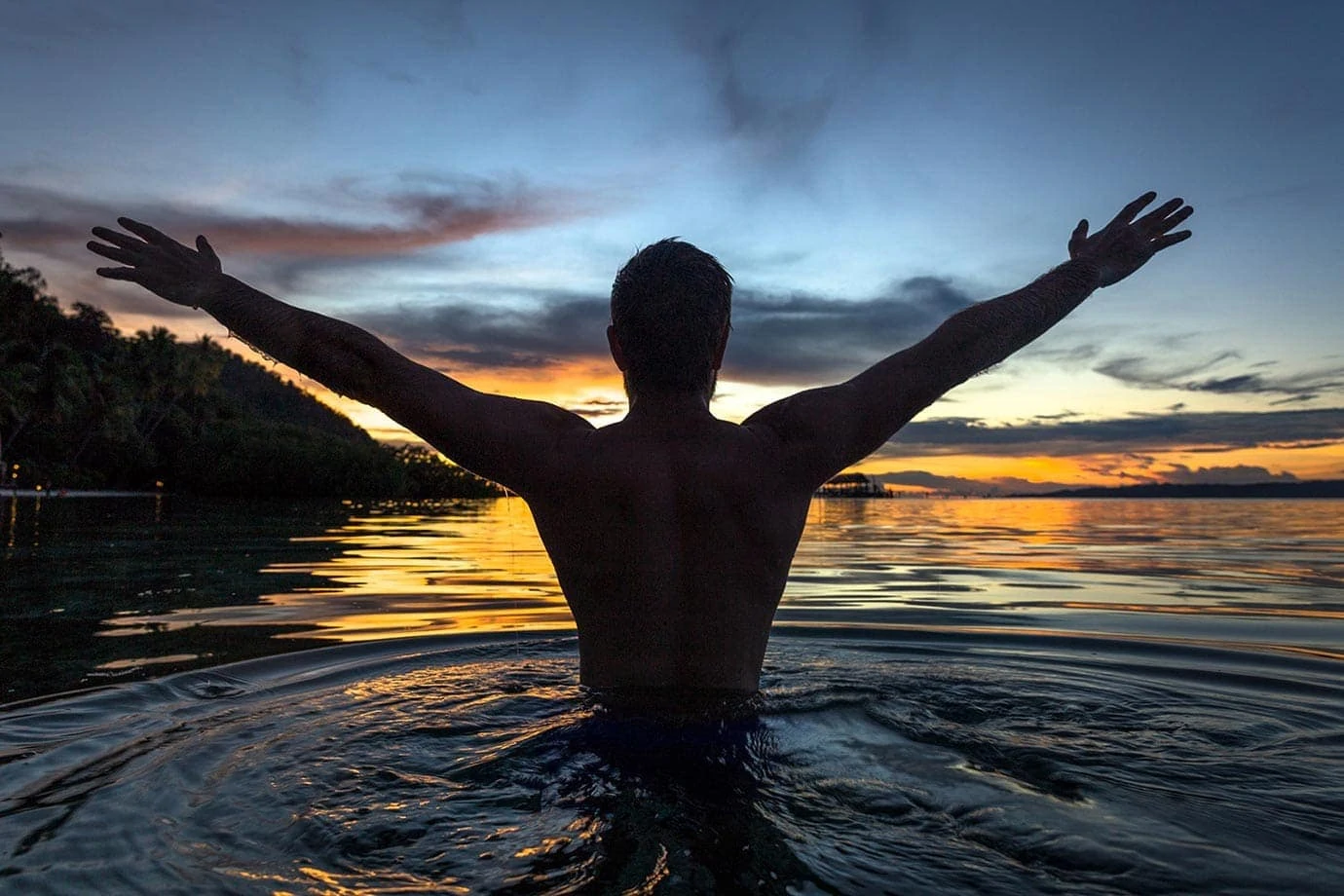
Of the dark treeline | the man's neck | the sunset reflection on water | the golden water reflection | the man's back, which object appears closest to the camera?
the man's back

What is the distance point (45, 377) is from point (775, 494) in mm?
63682

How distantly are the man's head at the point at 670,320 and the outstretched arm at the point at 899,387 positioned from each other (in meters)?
0.31

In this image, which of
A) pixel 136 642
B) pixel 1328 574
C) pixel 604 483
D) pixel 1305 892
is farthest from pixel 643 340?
pixel 1328 574

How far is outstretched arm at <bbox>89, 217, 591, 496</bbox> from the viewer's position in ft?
9.05

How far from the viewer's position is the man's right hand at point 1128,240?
3.76 metres

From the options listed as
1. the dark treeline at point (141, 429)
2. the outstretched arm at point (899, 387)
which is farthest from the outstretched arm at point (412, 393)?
the dark treeline at point (141, 429)

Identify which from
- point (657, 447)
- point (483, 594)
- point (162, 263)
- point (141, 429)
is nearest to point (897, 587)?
point (483, 594)

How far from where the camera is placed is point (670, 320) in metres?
2.85

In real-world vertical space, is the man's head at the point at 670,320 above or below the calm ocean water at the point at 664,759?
above

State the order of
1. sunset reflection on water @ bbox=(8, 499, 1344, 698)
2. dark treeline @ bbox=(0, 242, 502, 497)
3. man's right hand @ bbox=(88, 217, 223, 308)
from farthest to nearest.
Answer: dark treeline @ bbox=(0, 242, 502, 497), sunset reflection on water @ bbox=(8, 499, 1344, 698), man's right hand @ bbox=(88, 217, 223, 308)

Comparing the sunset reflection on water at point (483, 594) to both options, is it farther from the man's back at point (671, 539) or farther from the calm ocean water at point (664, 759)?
the man's back at point (671, 539)

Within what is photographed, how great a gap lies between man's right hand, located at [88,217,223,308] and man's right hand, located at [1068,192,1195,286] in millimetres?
3585

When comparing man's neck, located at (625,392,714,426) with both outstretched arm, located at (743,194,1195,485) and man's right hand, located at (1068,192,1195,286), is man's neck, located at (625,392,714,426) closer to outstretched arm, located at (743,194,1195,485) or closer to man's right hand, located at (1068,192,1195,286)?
outstretched arm, located at (743,194,1195,485)

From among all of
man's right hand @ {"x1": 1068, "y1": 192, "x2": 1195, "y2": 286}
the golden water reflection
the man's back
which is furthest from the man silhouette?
the golden water reflection
